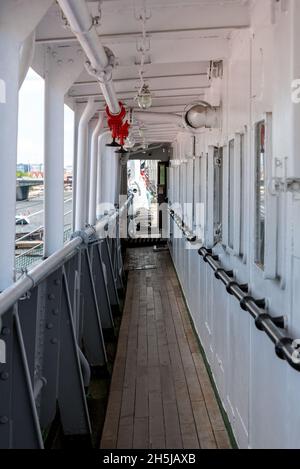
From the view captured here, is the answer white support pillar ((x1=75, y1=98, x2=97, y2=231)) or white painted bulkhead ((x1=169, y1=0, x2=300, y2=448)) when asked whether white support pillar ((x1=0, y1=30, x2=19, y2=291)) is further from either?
white support pillar ((x1=75, y1=98, x2=97, y2=231))

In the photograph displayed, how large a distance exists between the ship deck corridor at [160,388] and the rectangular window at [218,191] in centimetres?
116

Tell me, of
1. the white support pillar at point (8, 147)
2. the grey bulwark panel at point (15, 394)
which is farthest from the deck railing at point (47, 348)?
the white support pillar at point (8, 147)

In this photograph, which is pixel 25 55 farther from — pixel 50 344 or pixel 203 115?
pixel 203 115

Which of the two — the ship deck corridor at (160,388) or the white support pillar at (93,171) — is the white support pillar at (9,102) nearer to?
the ship deck corridor at (160,388)

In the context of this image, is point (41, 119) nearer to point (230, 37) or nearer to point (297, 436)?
point (230, 37)

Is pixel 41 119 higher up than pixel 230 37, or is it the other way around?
pixel 230 37

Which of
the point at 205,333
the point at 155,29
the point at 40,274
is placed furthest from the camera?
the point at 205,333

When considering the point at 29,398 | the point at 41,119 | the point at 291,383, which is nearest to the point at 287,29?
the point at 291,383

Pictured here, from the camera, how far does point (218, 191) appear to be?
3.61 metres

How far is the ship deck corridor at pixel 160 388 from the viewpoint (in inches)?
120

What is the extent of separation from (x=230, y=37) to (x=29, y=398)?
7.56ft

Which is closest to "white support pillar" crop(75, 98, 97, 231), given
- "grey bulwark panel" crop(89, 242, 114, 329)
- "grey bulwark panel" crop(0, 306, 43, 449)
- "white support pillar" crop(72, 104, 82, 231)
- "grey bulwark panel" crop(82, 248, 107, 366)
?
"white support pillar" crop(72, 104, 82, 231)

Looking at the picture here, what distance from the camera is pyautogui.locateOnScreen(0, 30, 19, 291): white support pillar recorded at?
1751 mm

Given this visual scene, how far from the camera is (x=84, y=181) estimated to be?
176 inches
